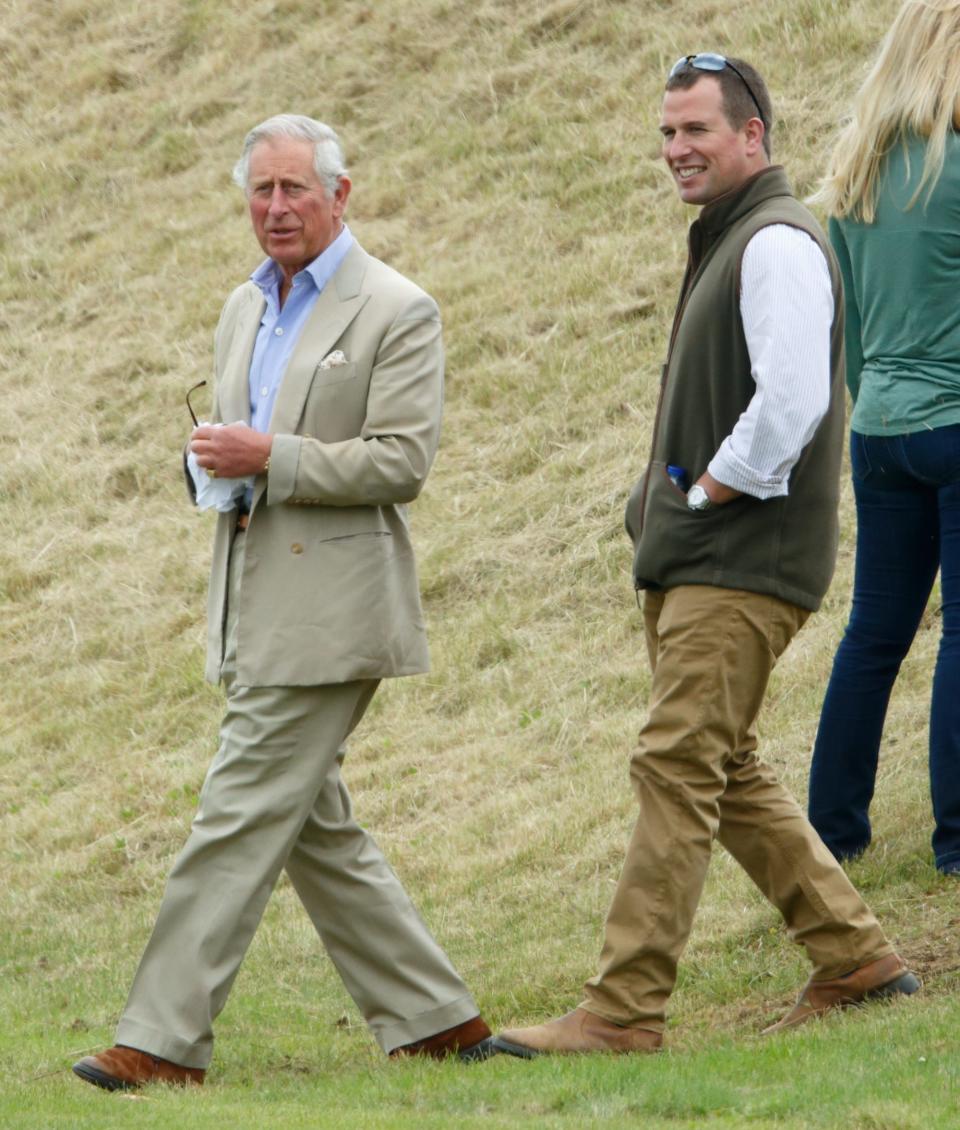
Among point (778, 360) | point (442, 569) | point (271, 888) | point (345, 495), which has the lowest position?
point (442, 569)

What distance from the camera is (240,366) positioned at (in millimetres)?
5387

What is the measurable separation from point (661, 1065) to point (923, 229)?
8.04 feet

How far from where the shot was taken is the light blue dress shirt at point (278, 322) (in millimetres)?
5301

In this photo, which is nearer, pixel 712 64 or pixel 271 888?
pixel 712 64

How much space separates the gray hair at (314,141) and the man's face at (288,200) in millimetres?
14

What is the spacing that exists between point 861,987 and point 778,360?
1657 mm

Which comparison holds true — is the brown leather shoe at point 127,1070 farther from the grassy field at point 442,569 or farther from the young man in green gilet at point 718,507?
the young man in green gilet at point 718,507

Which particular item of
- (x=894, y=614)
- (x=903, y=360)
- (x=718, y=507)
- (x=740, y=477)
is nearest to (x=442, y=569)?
(x=894, y=614)

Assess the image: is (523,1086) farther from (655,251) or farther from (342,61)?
(342,61)

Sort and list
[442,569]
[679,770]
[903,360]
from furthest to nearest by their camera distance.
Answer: [442,569]
[903,360]
[679,770]

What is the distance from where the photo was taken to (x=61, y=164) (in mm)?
17828

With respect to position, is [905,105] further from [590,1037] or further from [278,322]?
[590,1037]

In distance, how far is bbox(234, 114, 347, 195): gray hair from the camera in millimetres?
5215

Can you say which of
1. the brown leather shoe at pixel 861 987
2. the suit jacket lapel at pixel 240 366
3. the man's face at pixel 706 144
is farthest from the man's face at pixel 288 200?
the brown leather shoe at pixel 861 987
